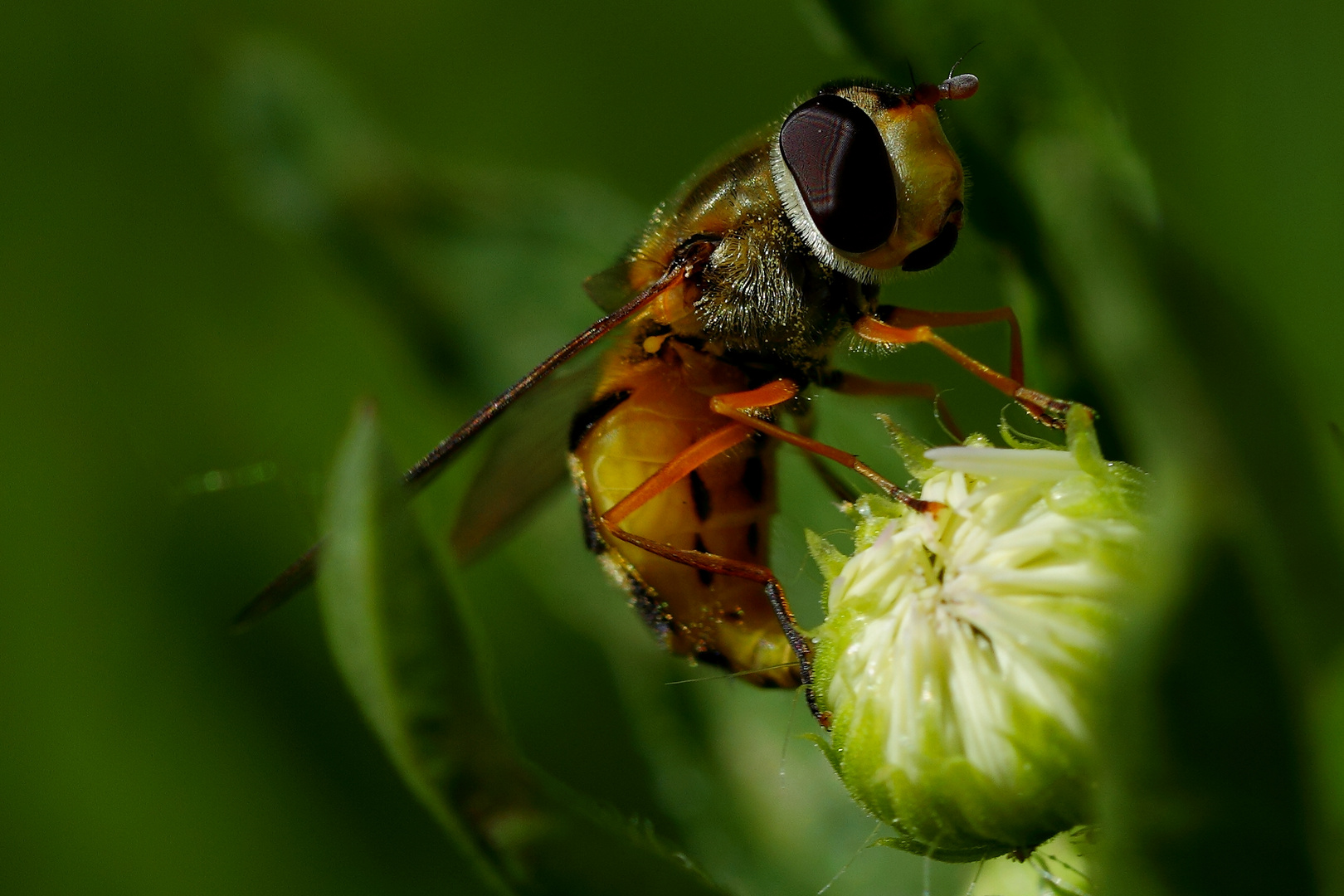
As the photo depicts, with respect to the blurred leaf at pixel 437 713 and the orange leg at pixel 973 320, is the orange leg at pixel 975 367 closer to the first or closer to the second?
the orange leg at pixel 973 320

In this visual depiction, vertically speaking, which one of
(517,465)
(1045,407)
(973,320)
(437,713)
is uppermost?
(517,465)

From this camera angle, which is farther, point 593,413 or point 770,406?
point 593,413

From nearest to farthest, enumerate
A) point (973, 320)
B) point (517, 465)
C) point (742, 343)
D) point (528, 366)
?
point (973, 320) < point (742, 343) < point (517, 465) < point (528, 366)

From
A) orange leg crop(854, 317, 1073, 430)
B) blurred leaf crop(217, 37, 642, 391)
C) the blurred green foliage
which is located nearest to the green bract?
orange leg crop(854, 317, 1073, 430)

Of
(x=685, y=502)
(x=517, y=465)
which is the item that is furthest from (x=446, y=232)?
(x=685, y=502)

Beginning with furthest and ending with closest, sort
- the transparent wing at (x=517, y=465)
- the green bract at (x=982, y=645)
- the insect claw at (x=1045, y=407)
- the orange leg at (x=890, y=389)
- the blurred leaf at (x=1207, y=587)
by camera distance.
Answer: the transparent wing at (x=517, y=465)
the orange leg at (x=890, y=389)
the insect claw at (x=1045, y=407)
the green bract at (x=982, y=645)
the blurred leaf at (x=1207, y=587)

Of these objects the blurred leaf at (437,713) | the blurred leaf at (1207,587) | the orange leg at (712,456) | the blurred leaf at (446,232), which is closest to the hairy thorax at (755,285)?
the orange leg at (712,456)

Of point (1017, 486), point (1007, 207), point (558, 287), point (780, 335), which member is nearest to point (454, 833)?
point (1017, 486)

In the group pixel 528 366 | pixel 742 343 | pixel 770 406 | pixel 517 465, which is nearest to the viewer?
pixel 770 406

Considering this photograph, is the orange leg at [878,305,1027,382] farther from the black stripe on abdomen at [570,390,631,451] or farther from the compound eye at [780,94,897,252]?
the black stripe on abdomen at [570,390,631,451]

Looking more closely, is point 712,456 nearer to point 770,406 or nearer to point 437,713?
point 770,406
